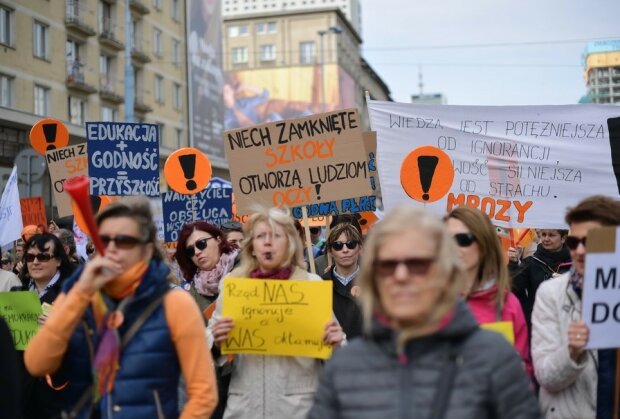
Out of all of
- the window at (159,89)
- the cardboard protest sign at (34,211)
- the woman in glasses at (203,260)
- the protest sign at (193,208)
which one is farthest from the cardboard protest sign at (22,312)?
the window at (159,89)

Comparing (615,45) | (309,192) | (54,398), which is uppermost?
(615,45)

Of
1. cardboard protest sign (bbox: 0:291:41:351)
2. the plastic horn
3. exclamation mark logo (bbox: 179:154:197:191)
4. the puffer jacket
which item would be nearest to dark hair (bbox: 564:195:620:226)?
the puffer jacket

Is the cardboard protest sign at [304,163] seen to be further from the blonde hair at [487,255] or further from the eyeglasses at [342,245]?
the blonde hair at [487,255]

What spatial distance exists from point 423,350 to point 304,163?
4410 mm

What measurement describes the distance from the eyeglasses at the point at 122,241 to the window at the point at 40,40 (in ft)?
101

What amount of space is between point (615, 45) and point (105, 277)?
12064 mm

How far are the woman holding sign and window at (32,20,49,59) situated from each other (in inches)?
1165

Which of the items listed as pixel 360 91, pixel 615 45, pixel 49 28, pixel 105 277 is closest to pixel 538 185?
pixel 105 277

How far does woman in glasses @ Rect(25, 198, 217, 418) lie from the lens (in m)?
3.33

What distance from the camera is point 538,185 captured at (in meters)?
7.66

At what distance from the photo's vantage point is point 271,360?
178 inches

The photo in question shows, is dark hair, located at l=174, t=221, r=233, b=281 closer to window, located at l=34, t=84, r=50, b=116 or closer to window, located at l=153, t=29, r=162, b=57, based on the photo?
window, located at l=34, t=84, r=50, b=116

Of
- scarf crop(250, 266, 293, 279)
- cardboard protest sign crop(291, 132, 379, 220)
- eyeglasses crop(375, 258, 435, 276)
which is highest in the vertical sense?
cardboard protest sign crop(291, 132, 379, 220)

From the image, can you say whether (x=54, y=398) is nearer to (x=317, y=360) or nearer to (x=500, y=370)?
(x=317, y=360)
